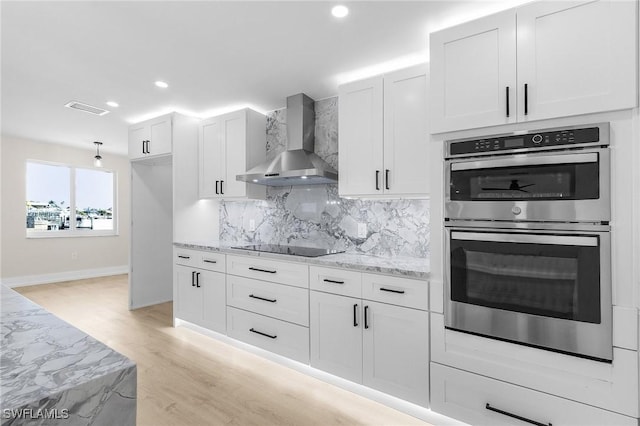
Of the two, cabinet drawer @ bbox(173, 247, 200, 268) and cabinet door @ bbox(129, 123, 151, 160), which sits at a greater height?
cabinet door @ bbox(129, 123, 151, 160)

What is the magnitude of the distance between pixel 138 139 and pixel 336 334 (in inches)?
141

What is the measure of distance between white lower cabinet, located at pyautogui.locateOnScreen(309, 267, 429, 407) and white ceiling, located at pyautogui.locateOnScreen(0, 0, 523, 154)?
1.68 metres

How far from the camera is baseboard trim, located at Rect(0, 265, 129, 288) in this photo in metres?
5.53

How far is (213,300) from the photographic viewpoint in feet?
10.9

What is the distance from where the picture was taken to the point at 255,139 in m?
3.68

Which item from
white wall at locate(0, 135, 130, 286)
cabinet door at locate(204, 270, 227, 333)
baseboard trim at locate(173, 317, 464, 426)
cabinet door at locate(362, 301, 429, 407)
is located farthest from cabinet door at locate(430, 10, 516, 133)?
white wall at locate(0, 135, 130, 286)

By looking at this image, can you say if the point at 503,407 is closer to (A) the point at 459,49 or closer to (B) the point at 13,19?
(A) the point at 459,49

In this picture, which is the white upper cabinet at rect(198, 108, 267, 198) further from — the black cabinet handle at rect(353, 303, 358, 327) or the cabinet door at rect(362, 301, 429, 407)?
the cabinet door at rect(362, 301, 429, 407)

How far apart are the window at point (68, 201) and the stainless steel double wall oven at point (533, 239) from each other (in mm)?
6955

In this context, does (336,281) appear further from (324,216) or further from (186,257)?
(186,257)

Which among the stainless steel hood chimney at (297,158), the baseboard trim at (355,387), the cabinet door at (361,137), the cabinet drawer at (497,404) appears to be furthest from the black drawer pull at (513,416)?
the stainless steel hood chimney at (297,158)

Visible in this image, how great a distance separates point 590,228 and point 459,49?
121 centimetres

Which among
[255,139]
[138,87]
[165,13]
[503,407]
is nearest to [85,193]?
[138,87]

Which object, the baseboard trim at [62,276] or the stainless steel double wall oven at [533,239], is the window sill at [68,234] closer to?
the baseboard trim at [62,276]
